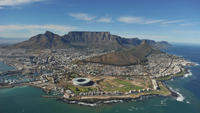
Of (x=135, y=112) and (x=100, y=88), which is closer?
(x=135, y=112)

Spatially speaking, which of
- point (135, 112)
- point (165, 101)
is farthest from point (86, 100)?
point (165, 101)

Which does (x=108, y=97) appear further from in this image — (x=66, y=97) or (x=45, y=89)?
(x=45, y=89)

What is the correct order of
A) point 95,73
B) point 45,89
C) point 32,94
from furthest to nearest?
point 95,73 → point 45,89 → point 32,94

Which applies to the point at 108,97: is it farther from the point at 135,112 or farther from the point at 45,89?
the point at 45,89

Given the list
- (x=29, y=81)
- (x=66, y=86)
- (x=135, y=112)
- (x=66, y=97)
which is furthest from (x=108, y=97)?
(x=29, y=81)

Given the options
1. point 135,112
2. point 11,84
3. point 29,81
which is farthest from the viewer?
point 29,81

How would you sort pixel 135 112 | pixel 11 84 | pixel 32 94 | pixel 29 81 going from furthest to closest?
pixel 29 81 → pixel 11 84 → pixel 32 94 → pixel 135 112

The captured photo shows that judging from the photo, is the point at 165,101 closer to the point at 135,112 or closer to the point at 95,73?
the point at 135,112

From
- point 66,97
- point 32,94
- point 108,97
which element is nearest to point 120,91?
point 108,97

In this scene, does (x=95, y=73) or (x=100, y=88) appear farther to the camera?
(x=95, y=73)
